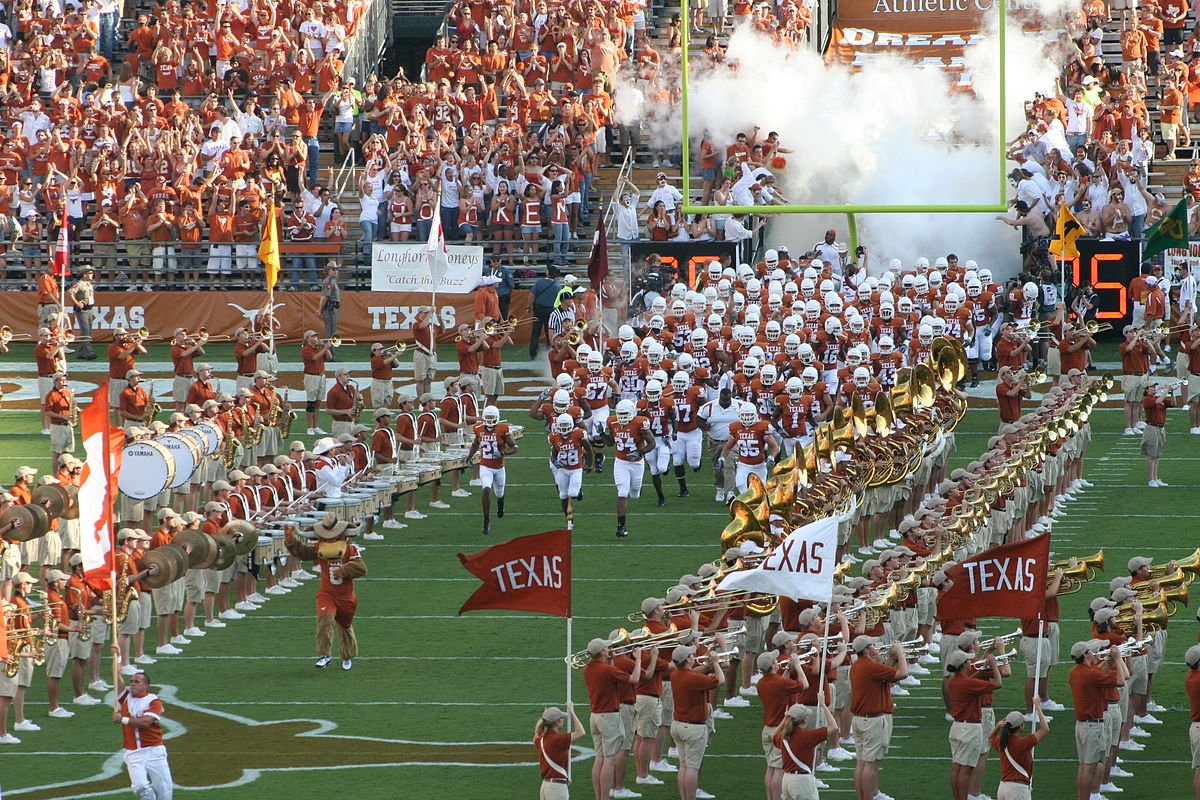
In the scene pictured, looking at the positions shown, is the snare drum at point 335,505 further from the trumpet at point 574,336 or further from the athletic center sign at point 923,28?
the athletic center sign at point 923,28

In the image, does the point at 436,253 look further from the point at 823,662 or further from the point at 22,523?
the point at 823,662

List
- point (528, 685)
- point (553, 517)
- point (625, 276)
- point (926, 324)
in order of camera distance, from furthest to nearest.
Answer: point (625, 276), point (926, 324), point (553, 517), point (528, 685)

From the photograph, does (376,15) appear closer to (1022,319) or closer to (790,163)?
(790,163)

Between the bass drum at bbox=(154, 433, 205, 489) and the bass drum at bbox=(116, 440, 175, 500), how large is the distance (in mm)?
207

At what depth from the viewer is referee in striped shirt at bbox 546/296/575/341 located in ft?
82.2

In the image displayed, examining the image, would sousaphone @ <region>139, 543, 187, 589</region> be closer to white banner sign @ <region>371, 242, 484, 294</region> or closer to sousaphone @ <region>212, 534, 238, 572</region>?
sousaphone @ <region>212, 534, 238, 572</region>

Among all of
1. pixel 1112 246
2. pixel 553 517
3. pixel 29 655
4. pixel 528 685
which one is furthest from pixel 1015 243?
pixel 29 655

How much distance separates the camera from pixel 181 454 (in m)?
18.9

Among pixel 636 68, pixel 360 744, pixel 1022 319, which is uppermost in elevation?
pixel 636 68

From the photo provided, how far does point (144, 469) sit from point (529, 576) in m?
6.24

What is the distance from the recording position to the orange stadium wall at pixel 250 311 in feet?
93.7

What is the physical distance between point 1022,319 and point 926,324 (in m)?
2.78

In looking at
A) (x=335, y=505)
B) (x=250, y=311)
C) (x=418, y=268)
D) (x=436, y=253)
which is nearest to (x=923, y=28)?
(x=436, y=253)

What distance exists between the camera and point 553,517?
20438 mm
